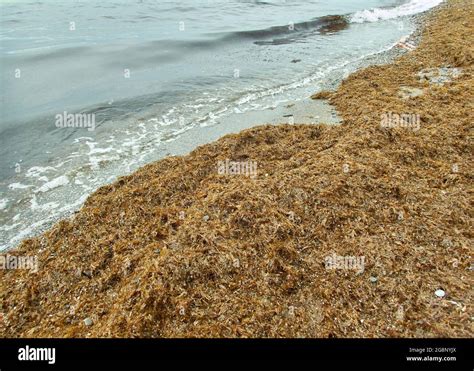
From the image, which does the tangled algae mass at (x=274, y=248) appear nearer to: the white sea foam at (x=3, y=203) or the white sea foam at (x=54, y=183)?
the white sea foam at (x=54, y=183)

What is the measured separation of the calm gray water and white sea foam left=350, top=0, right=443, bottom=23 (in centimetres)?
10

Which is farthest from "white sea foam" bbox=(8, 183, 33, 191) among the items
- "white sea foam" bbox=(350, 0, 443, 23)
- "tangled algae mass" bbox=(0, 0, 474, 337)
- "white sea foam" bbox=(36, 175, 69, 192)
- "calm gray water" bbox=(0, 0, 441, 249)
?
"white sea foam" bbox=(350, 0, 443, 23)

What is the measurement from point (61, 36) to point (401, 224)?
935 inches

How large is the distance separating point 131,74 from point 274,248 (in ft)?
45.1

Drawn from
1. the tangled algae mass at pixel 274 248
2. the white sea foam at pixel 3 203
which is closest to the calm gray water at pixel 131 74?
the white sea foam at pixel 3 203

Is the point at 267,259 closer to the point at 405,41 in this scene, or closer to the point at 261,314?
the point at 261,314

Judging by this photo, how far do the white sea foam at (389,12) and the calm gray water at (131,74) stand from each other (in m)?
0.10

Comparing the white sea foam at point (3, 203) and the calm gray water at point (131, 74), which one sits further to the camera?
the calm gray water at point (131, 74)

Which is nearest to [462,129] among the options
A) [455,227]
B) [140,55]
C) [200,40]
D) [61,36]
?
[455,227]

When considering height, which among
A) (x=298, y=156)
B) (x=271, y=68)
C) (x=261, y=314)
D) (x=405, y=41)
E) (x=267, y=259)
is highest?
(x=405, y=41)

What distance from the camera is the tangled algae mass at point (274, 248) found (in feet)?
12.2

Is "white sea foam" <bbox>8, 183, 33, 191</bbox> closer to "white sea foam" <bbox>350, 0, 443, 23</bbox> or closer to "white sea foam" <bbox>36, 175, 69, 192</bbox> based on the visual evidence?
"white sea foam" <bbox>36, 175, 69, 192</bbox>

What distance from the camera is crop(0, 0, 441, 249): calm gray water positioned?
27.7 feet

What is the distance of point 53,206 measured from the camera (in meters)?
7.01
